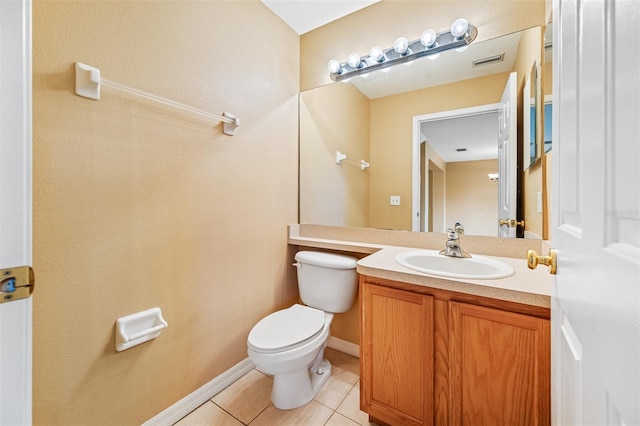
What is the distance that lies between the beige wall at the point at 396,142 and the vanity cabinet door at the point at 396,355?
2.20ft

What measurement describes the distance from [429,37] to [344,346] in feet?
7.04

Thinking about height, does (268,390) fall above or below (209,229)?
below

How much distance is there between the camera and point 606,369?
0.35 m

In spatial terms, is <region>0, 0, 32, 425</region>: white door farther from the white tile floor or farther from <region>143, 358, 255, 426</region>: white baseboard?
the white tile floor

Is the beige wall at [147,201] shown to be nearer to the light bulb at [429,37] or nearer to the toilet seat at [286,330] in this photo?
the toilet seat at [286,330]

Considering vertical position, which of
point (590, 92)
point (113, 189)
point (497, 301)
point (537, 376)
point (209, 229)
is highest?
point (590, 92)

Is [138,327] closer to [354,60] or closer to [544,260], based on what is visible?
[544,260]

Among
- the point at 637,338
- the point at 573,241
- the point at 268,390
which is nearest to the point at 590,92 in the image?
the point at 573,241

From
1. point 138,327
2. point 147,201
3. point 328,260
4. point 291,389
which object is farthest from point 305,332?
point 147,201

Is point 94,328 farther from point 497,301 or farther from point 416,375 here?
point 497,301

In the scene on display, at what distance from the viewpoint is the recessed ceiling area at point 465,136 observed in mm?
1445

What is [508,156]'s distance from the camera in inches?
54.8

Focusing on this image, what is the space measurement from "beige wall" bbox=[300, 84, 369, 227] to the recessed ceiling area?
47cm

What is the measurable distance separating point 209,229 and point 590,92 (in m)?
1.52
